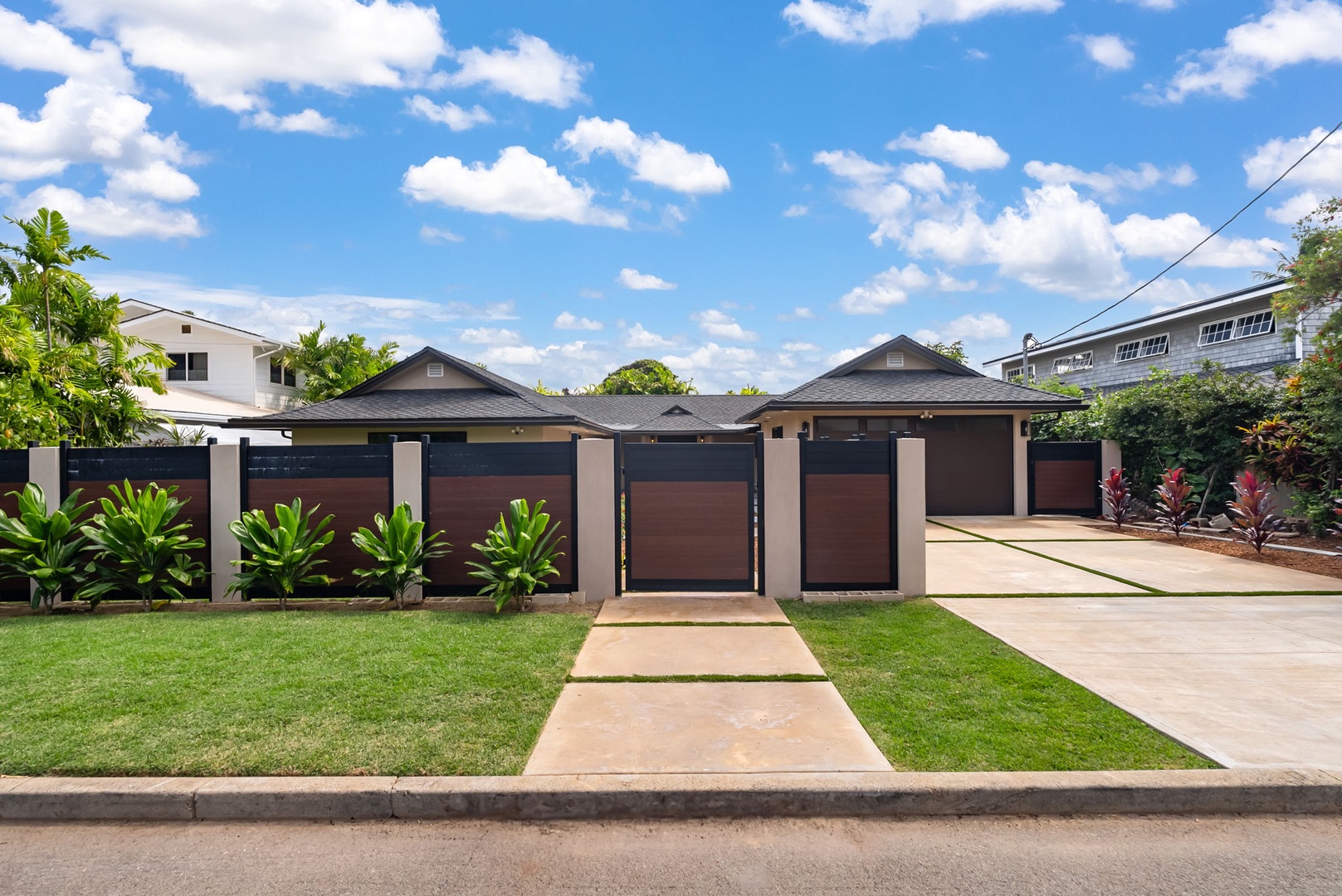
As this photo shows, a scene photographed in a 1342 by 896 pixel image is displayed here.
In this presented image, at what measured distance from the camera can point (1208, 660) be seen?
19.8 feet

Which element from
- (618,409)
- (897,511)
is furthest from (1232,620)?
(618,409)

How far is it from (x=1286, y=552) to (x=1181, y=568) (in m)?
2.98

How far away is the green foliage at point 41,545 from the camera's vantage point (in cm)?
779

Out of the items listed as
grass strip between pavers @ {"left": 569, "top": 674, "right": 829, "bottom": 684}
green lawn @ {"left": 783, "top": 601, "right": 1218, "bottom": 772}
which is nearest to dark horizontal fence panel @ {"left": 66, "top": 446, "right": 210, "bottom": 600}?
grass strip between pavers @ {"left": 569, "top": 674, "right": 829, "bottom": 684}

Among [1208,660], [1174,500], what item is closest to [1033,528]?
[1174,500]

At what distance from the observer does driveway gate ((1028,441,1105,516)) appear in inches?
722

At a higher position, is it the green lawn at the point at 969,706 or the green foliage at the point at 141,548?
the green foliage at the point at 141,548

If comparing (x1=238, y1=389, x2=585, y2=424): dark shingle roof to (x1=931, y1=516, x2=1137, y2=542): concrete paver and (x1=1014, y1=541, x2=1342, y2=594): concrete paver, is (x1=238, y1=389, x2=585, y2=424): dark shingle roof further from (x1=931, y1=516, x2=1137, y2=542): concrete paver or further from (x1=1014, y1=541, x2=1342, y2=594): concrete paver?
(x1=1014, y1=541, x2=1342, y2=594): concrete paver

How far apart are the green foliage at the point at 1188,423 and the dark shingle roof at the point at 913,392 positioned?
1358mm

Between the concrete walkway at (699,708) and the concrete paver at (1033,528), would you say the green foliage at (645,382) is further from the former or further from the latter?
the concrete walkway at (699,708)

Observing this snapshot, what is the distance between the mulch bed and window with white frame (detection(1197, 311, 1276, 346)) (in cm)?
1316

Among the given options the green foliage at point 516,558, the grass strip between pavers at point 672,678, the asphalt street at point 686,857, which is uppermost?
the green foliage at point 516,558

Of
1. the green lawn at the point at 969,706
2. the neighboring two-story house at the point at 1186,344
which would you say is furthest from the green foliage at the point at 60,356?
the neighboring two-story house at the point at 1186,344

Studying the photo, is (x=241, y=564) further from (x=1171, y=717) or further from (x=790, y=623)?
(x=1171, y=717)
